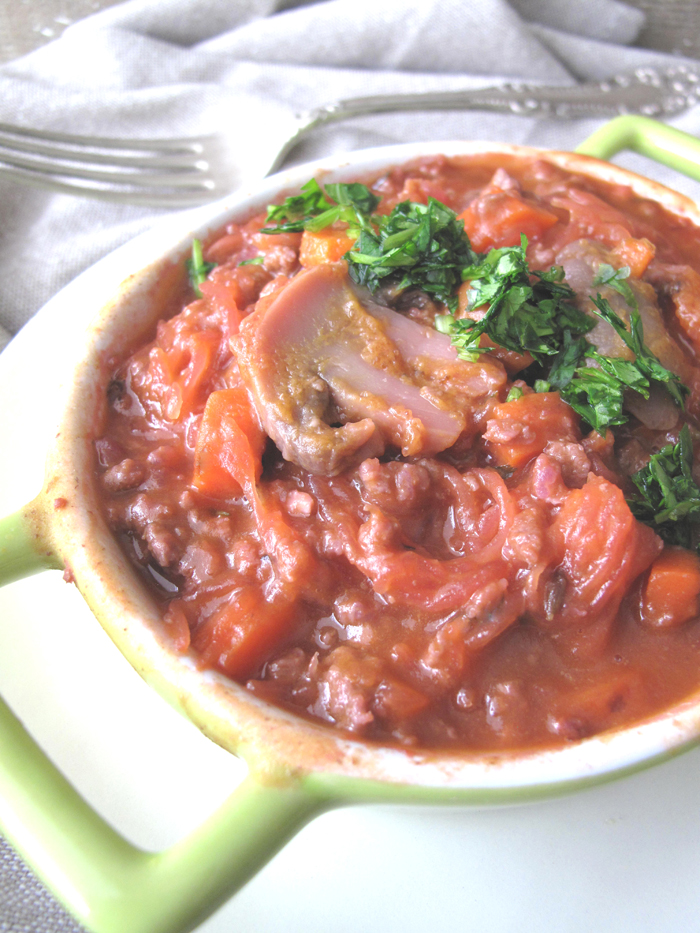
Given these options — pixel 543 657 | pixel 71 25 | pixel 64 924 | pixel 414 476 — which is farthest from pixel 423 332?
pixel 71 25

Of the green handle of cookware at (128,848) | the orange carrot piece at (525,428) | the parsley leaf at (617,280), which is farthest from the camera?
the parsley leaf at (617,280)

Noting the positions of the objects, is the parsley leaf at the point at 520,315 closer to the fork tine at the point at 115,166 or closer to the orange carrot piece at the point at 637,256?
the orange carrot piece at the point at 637,256

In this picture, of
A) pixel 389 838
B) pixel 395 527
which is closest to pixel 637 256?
pixel 395 527

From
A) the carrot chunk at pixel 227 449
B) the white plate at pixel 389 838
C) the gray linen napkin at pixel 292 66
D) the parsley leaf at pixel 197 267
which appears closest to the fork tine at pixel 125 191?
the gray linen napkin at pixel 292 66

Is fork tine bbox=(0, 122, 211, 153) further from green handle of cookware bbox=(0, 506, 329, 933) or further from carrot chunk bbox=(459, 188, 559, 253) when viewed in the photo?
green handle of cookware bbox=(0, 506, 329, 933)

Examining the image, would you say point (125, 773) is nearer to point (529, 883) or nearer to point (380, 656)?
point (380, 656)

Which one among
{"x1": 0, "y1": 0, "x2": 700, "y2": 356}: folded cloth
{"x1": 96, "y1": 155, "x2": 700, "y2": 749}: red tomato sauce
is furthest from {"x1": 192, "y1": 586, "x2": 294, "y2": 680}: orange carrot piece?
{"x1": 0, "y1": 0, "x2": 700, "y2": 356}: folded cloth
